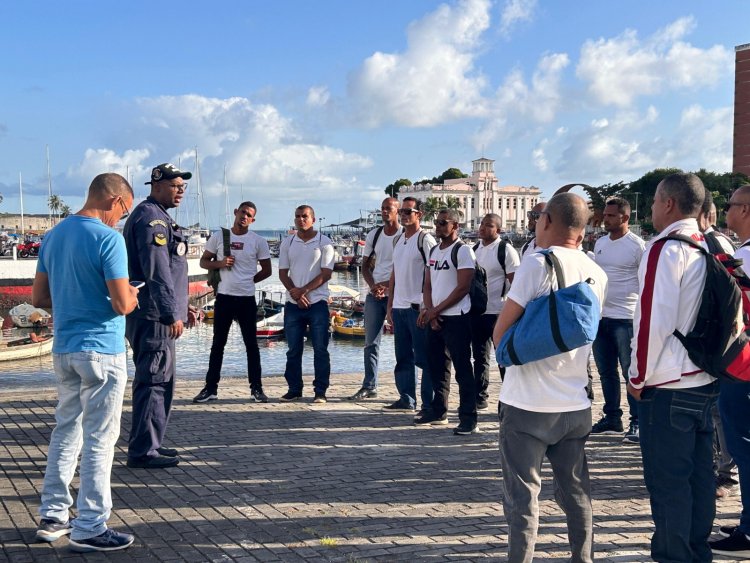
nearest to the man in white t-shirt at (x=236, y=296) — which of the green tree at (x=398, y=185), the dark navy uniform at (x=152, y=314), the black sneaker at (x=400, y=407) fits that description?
the black sneaker at (x=400, y=407)

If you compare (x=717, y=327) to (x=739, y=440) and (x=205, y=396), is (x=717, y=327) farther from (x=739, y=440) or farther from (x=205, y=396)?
(x=205, y=396)

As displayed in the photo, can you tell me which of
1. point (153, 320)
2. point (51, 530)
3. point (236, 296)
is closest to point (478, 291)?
point (236, 296)

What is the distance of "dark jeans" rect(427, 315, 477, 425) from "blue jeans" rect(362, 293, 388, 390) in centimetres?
142

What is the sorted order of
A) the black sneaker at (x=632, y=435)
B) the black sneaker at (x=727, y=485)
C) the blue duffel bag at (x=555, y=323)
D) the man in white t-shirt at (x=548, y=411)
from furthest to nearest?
the black sneaker at (x=632, y=435) → the black sneaker at (x=727, y=485) → the man in white t-shirt at (x=548, y=411) → the blue duffel bag at (x=555, y=323)

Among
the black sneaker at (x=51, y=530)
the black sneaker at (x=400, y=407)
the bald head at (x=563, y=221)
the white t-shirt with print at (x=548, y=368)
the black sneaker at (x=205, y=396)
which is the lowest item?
the black sneaker at (x=400, y=407)

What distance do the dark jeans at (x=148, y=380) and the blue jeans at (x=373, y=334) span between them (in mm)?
3262

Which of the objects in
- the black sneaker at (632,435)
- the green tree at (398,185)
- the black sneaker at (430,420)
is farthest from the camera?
the green tree at (398,185)

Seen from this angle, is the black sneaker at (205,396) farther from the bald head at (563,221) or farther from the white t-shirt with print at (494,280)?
the bald head at (563,221)

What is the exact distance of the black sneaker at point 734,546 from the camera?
448 centimetres

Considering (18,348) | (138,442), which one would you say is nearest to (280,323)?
(18,348)

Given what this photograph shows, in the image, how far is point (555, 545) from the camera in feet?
15.0

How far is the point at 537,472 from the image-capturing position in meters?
3.76

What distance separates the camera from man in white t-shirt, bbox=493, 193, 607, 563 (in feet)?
12.2

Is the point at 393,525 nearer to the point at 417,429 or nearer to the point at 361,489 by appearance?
the point at 361,489
